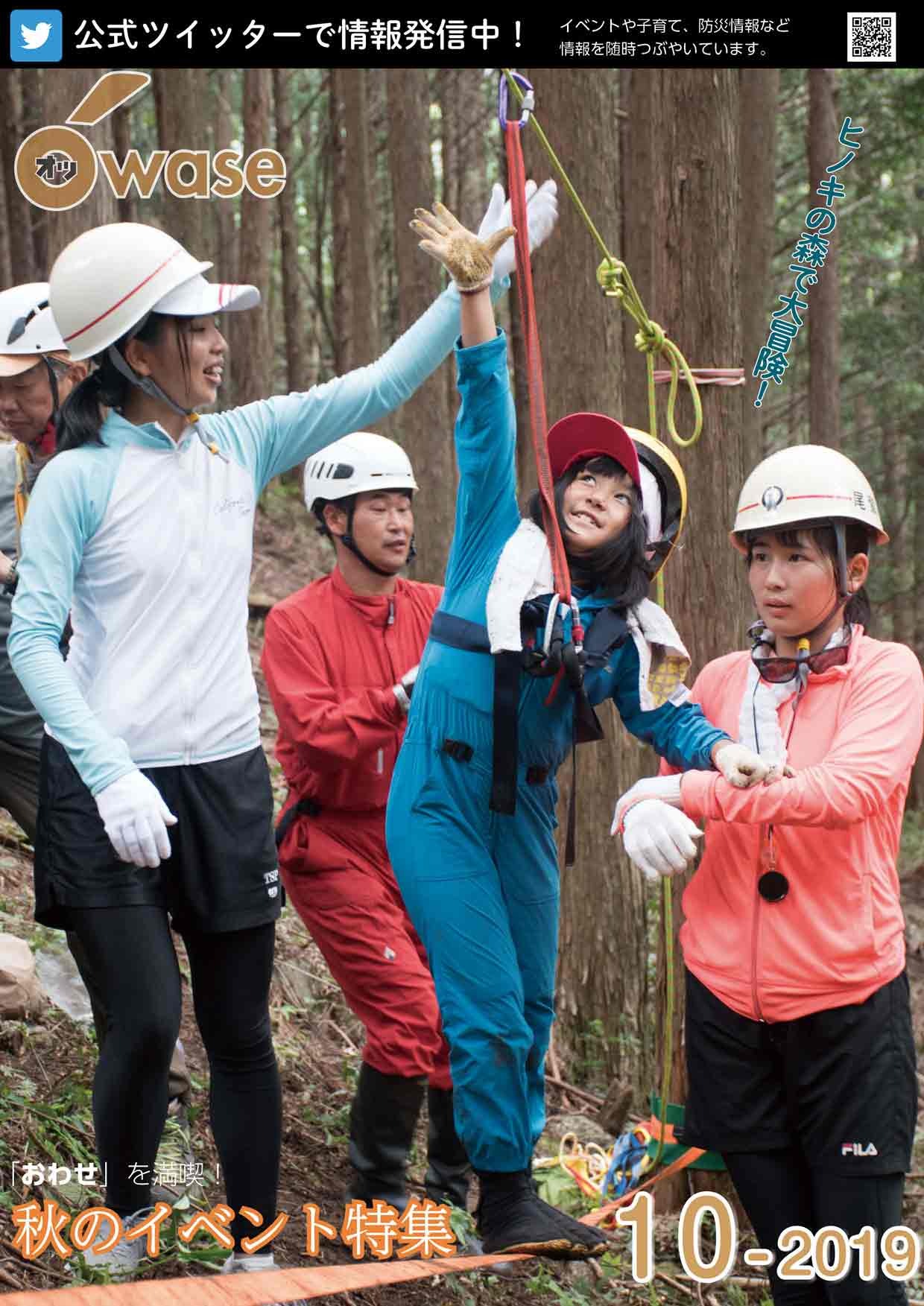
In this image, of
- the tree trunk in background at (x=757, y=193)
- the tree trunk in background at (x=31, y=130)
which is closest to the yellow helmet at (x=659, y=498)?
the tree trunk in background at (x=757, y=193)

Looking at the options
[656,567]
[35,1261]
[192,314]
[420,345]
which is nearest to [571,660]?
[656,567]

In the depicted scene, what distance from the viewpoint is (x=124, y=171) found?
522cm

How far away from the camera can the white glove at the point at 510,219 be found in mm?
3887


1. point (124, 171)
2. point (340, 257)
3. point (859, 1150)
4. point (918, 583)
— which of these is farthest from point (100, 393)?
point (918, 583)

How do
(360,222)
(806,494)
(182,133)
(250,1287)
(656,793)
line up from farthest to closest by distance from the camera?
(360,222), (182,133), (806,494), (656,793), (250,1287)

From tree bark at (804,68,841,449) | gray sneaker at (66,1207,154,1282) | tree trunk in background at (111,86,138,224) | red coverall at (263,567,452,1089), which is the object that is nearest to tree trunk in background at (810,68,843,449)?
tree bark at (804,68,841,449)

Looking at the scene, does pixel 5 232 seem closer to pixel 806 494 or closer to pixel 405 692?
pixel 405 692

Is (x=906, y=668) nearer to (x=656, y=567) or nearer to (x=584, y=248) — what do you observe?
(x=656, y=567)

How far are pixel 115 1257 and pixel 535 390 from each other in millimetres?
2394

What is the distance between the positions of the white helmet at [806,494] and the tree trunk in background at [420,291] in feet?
28.2
